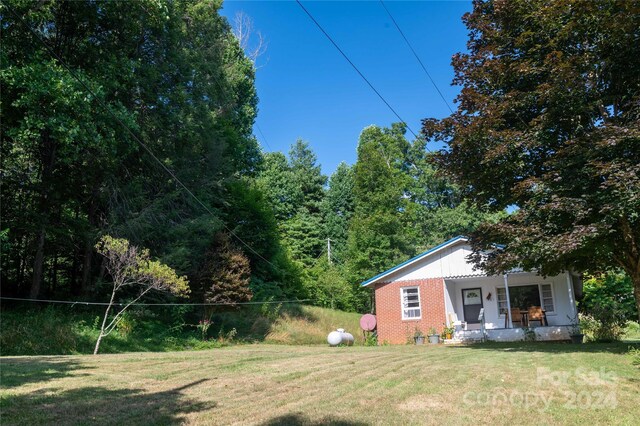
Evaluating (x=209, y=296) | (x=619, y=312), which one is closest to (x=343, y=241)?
(x=209, y=296)

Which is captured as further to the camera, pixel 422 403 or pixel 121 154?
pixel 121 154

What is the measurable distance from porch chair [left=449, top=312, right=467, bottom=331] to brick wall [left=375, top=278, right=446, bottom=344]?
0.44 m

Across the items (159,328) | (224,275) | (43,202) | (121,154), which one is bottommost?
(159,328)

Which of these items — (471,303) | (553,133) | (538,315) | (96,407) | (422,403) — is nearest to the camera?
(96,407)

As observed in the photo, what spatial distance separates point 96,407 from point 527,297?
755 inches

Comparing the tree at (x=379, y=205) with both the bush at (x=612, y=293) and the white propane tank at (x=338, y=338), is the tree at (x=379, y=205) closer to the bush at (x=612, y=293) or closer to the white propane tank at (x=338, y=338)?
the bush at (x=612, y=293)

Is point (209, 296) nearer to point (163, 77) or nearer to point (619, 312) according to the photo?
point (163, 77)

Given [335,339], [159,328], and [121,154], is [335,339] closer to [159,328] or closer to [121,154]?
[159,328]

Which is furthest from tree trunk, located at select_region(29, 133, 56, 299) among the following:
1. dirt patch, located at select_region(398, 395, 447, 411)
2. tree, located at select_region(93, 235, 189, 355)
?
dirt patch, located at select_region(398, 395, 447, 411)

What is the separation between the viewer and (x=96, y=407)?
5176 millimetres

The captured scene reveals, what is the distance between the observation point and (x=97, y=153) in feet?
54.4

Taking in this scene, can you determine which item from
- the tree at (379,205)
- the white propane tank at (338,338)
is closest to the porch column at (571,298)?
the white propane tank at (338,338)

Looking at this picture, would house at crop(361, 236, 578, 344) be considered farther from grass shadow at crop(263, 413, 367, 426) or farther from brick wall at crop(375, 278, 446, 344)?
grass shadow at crop(263, 413, 367, 426)

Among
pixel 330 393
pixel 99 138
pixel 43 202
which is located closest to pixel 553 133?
pixel 330 393
